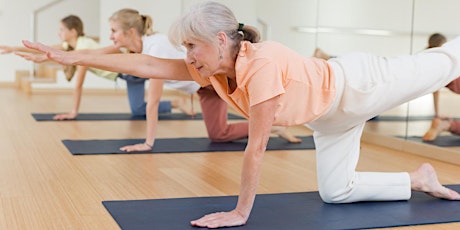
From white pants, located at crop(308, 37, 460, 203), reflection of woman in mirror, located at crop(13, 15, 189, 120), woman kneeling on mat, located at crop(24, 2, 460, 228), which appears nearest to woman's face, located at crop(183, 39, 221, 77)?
woman kneeling on mat, located at crop(24, 2, 460, 228)

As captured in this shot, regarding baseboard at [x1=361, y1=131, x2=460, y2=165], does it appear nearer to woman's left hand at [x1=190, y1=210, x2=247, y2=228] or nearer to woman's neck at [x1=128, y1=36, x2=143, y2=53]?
woman's neck at [x1=128, y1=36, x2=143, y2=53]

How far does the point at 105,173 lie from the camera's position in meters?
3.43

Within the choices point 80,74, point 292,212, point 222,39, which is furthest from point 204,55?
point 80,74

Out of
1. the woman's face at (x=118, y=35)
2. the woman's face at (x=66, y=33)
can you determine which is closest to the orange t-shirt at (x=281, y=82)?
the woman's face at (x=118, y=35)

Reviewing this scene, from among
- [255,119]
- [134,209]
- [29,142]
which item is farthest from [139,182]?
[29,142]

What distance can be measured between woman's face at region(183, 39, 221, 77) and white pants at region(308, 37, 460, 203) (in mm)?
475

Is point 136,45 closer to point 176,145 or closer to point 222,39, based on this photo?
point 176,145

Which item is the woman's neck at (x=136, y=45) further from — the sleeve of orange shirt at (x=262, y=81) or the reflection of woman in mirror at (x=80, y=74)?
the sleeve of orange shirt at (x=262, y=81)

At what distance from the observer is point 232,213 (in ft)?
8.05

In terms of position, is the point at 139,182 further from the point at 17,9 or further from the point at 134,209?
the point at 17,9

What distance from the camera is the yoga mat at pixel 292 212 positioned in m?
2.47

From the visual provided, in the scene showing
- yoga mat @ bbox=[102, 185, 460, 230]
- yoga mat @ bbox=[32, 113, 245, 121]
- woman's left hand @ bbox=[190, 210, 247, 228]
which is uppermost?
woman's left hand @ bbox=[190, 210, 247, 228]

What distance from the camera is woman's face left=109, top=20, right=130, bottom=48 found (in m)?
4.10

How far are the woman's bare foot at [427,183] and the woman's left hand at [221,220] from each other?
850 millimetres
